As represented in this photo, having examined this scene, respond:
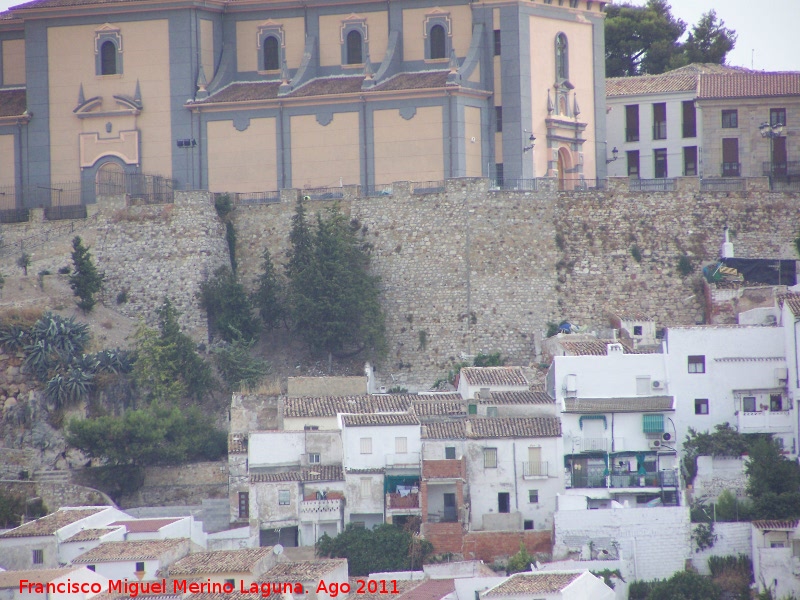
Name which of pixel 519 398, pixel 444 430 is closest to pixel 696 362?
pixel 519 398

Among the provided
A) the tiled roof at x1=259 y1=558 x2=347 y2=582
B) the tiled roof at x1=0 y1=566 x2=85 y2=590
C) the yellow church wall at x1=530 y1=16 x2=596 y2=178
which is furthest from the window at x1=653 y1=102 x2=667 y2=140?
the tiled roof at x1=0 y1=566 x2=85 y2=590

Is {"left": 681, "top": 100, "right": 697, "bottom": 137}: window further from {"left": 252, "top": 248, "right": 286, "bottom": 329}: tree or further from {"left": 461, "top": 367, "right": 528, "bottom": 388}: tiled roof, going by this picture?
{"left": 252, "top": 248, "right": 286, "bottom": 329}: tree

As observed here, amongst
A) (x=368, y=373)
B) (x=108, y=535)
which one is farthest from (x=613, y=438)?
(x=108, y=535)

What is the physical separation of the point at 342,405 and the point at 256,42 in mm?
15204

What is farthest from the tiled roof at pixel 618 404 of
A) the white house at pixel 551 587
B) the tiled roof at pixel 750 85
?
the tiled roof at pixel 750 85

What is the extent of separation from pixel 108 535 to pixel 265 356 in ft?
35.4

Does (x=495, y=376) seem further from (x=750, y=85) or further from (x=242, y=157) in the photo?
(x=750, y=85)

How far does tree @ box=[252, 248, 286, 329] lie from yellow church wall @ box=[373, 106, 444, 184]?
443cm

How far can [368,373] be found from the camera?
189ft

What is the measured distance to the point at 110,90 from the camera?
64.9 meters

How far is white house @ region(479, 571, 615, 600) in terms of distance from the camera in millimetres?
45344

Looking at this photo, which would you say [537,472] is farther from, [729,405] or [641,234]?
[641,234]

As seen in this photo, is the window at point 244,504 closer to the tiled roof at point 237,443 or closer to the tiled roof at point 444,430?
the tiled roof at point 237,443

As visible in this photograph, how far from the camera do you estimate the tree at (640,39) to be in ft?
249
